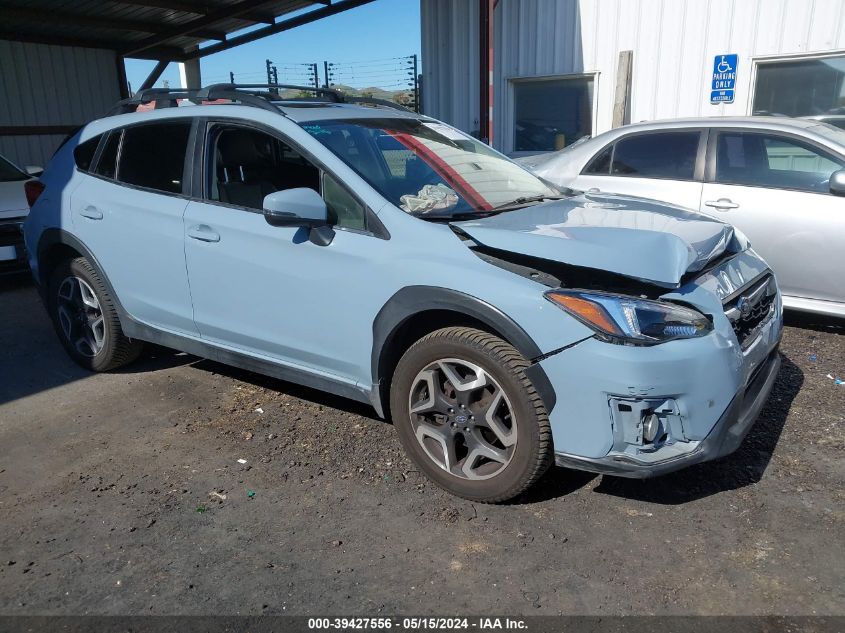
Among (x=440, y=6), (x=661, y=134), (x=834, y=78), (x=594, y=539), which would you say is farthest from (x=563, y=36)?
(x=594, y=539)

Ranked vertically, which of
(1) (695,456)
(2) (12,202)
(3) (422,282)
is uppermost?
(3) (422,282)

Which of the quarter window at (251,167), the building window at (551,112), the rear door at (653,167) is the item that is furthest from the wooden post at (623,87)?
the quarter window at (251,167)

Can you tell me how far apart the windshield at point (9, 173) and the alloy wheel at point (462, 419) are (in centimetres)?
702

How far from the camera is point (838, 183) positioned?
4.76 meters

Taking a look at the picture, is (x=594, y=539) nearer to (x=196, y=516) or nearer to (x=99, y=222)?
(x=196, y=516)

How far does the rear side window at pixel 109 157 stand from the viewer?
4465 millimetres

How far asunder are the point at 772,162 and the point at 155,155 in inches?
173

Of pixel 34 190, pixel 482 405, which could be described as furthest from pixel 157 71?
pixel 482 405

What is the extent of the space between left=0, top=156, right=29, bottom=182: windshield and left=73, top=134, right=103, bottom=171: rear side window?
13.3 feet

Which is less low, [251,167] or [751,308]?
[251,167]

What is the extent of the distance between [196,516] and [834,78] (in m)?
8.56

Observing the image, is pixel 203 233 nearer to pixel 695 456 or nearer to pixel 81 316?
pixel 81 316

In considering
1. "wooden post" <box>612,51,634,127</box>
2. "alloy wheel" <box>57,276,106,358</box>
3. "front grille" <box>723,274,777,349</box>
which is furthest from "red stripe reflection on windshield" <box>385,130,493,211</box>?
"wooden post" <box>612,51,634,127</box>

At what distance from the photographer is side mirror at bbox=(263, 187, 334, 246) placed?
10.7 ft
